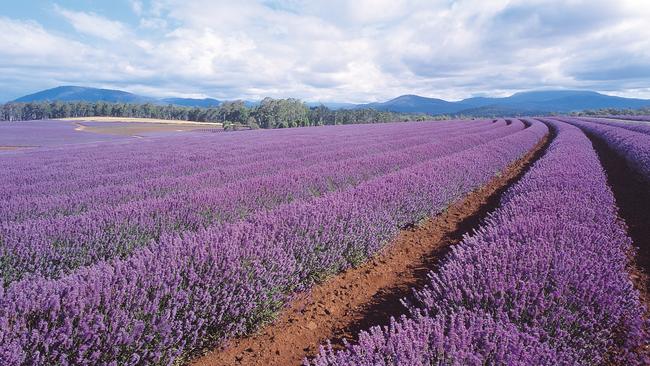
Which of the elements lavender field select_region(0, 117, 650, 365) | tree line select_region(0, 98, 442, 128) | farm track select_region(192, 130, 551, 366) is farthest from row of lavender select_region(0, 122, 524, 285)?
tree line select_region(0, 98, 442, 128)

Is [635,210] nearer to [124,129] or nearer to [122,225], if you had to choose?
[122,225]

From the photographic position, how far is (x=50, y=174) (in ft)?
27.4

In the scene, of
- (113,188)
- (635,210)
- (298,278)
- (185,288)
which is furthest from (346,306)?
(635,210)

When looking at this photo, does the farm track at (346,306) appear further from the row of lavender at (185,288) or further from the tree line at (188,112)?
the tree line at (188,112)

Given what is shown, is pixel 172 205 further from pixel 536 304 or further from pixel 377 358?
pixel 536 304

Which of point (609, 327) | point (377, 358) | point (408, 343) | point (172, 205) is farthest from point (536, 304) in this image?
point (172, 205)

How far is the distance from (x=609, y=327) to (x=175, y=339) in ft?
8.63

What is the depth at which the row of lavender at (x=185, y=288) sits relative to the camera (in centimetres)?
178

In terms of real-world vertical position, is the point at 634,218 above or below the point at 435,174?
below

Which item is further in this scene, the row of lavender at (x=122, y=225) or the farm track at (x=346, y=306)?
the row of lavender at (x=122, y=225)

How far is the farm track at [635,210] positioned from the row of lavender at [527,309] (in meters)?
0.81

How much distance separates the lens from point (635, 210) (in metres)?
6.14

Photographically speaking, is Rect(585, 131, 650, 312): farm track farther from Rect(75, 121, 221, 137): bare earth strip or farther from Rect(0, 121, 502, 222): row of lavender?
Rect(75, 121, 221, 137): bare earth strip

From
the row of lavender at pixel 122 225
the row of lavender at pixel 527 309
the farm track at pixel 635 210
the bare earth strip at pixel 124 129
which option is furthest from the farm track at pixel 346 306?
the bare earth strip at pixel 124 129
